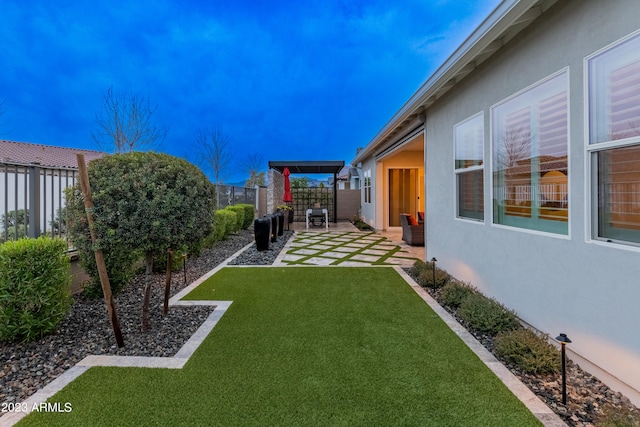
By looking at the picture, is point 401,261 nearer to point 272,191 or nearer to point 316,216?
point 316,216

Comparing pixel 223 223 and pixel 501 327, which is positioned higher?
pixel 223 223

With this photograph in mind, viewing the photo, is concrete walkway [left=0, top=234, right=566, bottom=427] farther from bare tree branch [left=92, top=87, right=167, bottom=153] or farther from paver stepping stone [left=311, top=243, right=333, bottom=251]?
bare tree branch [left=92, top=87, right=167, bottom=153]

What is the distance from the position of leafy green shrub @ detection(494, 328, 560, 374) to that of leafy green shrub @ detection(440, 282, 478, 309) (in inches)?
45.2

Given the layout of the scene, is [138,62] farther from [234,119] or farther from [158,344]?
[158,344]

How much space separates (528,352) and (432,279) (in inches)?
90.8

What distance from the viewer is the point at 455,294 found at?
4.17 m

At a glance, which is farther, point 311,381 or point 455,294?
point 455,294

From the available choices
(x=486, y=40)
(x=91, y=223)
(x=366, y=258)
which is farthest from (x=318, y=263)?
(x=486, y=40)

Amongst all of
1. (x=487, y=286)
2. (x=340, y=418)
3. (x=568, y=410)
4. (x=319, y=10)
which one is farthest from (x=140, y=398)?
(x=319, y=10)

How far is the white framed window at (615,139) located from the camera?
216cm

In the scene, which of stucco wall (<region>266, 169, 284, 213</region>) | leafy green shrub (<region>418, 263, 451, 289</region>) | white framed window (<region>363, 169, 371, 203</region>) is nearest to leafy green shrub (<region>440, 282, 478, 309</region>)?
leafy green shrub (<region>418, 263, 451, 289</region>)

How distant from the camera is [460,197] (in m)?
5.00

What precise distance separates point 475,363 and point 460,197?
296 centimetres

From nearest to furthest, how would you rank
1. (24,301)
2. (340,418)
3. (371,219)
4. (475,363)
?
(340,418)
(475,363)
(24,301)
(371,219)
